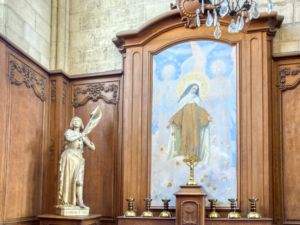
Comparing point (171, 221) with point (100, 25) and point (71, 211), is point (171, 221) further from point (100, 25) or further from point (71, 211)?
point (100, 25)

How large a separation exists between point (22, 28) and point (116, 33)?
4.10ft

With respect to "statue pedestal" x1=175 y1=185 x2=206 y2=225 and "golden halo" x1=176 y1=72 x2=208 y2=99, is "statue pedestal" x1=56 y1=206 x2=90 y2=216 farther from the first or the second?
"golden halo" x1=176 y1=72 x2=208 y2=99

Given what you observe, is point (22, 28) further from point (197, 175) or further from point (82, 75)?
point (197, 175)

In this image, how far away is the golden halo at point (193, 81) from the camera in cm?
599

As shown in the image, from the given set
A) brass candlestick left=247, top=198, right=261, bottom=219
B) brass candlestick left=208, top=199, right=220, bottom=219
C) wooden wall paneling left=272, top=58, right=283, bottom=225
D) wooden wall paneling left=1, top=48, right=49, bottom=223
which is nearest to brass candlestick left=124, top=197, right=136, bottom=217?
brass candlestick left=208, top=199, right=220, bottom=219

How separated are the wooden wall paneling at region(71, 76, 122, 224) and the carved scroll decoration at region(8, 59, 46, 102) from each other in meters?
0.53

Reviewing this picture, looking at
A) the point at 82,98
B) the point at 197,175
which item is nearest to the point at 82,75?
the point at 82,98

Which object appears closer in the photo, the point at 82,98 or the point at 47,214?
the point at 47,214

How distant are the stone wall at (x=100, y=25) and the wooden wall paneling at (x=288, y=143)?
183cm

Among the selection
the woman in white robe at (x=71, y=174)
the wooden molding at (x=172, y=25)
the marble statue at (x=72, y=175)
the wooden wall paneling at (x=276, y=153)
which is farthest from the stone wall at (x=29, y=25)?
the wooden wall paneling at (x=276, y=153)

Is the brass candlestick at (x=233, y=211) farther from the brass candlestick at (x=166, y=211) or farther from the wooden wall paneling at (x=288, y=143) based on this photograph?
the brass candlestick at (x=166, y=211)

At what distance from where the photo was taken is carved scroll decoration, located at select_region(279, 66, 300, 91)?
576 cm

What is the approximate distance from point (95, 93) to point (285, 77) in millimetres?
2496

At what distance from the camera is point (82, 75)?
6703 millimetres
